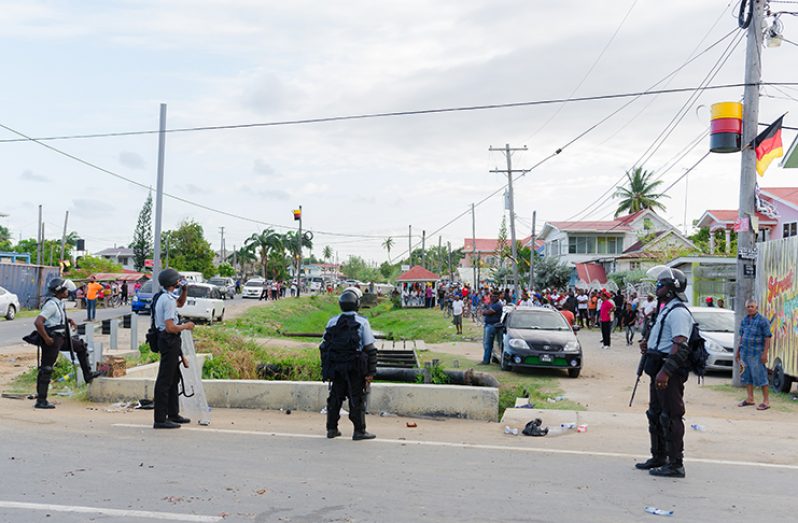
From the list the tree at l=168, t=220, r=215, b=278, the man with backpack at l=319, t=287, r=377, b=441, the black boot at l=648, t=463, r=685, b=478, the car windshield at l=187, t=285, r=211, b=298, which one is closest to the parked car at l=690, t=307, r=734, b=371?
the black boot at l=648, t=463, r=685, b=478

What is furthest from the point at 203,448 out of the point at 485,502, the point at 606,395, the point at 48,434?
the point at 606,395

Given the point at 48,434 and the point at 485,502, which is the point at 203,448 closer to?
the point at 48,434

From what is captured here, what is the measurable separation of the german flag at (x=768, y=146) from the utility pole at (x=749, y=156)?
109mm

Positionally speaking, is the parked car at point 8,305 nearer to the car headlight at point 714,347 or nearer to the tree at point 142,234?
the car headlight at point 714,347

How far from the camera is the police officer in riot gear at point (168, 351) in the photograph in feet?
27.3

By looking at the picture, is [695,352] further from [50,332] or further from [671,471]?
[50,332]

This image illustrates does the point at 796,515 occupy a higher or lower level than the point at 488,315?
lower

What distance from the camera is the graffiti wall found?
12078mm

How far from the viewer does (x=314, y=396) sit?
986 centimetres

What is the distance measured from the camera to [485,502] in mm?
5562

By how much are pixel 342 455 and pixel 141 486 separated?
6.54ft

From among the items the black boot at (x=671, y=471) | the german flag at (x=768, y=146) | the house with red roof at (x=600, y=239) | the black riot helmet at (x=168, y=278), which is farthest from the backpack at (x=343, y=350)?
the house with red roof at (x=600, y=239)

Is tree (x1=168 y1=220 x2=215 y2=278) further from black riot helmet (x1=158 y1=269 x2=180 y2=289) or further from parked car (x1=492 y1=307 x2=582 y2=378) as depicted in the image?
black riot helmet (x1=158 y1=269 x2=180 y2=289)

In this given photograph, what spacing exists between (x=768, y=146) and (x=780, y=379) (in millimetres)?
4103
